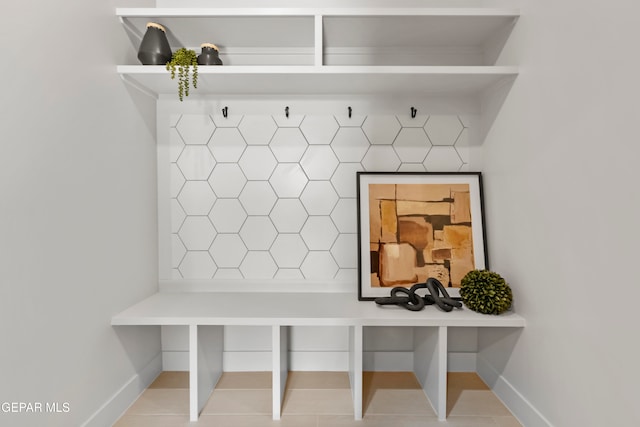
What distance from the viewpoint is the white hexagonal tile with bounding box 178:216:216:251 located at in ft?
→ 5.07

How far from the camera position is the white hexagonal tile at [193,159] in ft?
5.02

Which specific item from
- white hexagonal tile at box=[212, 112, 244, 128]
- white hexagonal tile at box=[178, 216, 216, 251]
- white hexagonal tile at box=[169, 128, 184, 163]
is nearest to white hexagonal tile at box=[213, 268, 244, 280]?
white hexagonal tile at box=[178, 216, 216, 251]

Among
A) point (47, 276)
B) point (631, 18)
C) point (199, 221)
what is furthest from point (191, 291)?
point (631, 18)

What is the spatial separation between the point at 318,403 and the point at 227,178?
927 millimetres

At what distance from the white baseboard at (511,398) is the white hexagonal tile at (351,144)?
974 mm

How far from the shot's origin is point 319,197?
1.54 m

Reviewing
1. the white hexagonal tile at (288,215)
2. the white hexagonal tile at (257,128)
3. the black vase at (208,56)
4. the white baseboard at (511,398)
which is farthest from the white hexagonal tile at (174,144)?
the white baseboard at (511,398)

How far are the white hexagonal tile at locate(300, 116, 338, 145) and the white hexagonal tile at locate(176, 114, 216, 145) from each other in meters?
0.38

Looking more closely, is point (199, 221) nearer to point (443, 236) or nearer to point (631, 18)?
point (443, 236)

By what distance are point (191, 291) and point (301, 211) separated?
1.85 ft

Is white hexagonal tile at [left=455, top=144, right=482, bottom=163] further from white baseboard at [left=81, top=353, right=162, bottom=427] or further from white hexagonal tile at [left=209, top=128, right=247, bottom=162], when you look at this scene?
white baseboard at [left=81, top=353, right=162, bottom=427]

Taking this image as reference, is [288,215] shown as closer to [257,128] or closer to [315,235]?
[315,235]

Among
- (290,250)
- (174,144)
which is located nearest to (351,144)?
(290,250)

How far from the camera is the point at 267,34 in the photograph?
1388mm
